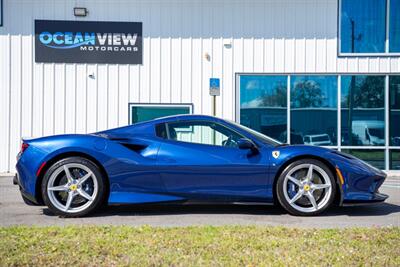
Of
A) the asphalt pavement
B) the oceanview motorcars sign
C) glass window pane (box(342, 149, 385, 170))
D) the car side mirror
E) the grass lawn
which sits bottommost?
the asphalt pavement

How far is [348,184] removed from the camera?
5.76 meters

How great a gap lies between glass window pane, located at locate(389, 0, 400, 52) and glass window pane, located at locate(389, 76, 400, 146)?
0.81 meters

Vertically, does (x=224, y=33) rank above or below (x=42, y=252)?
above

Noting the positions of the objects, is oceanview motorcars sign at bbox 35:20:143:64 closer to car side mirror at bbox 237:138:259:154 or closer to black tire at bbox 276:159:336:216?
car side mirror at bbox 237:138:259:154

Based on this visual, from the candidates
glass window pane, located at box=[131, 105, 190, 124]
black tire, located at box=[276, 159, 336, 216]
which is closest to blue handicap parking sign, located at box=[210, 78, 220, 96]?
glass window pane, located at box=[131, 105, 190, 124]

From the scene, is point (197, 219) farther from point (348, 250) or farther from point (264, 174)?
point (348, 250)

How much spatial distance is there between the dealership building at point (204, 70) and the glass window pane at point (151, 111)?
0.02 meters

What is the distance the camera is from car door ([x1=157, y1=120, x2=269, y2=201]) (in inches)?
226

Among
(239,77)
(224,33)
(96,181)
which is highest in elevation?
(224,33)

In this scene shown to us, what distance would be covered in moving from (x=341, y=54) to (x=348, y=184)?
22.4ft

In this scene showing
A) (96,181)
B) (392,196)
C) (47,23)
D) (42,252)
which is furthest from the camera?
(47,23)

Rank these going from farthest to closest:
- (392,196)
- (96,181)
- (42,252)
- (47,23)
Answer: (47,23)
(392,196)
(96,181)
(42,252)

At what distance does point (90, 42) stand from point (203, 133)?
654 centimetres

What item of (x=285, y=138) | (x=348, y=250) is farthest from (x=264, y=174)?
(x=285, y=138)
